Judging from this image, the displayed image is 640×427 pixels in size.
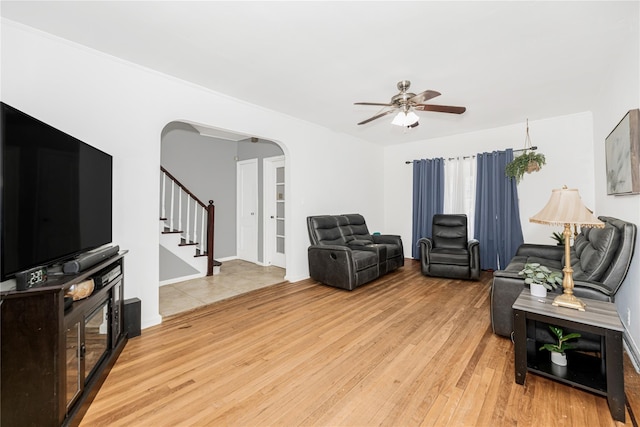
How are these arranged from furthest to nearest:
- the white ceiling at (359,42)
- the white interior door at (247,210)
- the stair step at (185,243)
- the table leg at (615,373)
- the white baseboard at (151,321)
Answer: the white interior door at (247,210), the stair step at (185,243), the white baseboard at (151,321), the white ceiling at (359,42), the table leg at (615,373)

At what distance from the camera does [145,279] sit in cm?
265

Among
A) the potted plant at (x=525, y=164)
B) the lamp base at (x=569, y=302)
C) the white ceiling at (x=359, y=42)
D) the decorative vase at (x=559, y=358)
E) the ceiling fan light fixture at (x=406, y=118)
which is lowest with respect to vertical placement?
the decorative vase at (x=559, y=358)

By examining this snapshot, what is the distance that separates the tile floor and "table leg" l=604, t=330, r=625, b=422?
344cm

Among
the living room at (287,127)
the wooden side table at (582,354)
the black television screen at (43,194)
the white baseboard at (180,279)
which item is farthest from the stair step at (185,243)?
the wooden side table at (582,354)

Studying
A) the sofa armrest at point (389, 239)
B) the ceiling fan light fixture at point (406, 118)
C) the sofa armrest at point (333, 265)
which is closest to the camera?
the ceiling fan light fixture at point (406, 118)

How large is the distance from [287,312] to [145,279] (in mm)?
1466

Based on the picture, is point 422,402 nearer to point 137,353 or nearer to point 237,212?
point 137,353

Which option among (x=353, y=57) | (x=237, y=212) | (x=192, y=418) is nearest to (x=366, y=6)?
(x=353, y=57)

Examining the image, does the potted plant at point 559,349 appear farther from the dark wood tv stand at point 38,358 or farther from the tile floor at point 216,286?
the tile floor at point 216,286

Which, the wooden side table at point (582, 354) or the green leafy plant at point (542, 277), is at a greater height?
the green leafy plant at point (542, 277)

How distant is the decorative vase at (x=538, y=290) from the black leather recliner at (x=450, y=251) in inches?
87.4

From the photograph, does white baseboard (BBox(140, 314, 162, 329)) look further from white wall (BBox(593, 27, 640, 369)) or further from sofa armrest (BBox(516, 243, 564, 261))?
sofa armrest (BBox(516, 243, 564, 261))

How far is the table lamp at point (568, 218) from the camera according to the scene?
5.75 feet

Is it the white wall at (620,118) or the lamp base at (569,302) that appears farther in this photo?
the white wall at (620,118)
